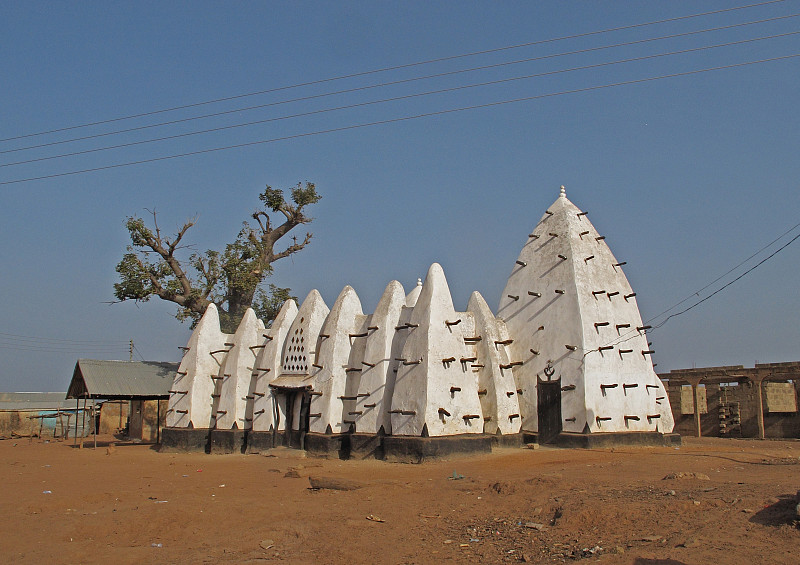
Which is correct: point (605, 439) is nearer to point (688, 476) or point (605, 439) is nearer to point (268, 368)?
point (688, 476)

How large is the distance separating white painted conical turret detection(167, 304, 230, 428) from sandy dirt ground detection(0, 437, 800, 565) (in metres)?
5.84

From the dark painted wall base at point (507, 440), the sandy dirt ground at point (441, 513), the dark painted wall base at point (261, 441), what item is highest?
the dark painted wall base at point (507, 440)

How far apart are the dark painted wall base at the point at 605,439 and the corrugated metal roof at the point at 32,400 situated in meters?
43.5

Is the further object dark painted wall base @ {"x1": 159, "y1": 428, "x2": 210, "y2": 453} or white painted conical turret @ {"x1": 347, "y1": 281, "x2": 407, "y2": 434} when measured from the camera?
dark painted wall base @ {"x1": 159, "y1": 428, "x2": 210, "y2": 453}

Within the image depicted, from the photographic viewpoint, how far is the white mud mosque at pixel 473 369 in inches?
611

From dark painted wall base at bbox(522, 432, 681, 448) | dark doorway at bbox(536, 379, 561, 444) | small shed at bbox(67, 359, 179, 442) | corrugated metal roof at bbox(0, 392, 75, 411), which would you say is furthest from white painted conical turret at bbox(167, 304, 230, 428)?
corrugated metal roof at bbox(0, 392, 75, 411)

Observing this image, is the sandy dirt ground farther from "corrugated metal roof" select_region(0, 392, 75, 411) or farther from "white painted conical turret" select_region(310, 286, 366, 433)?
"corrugated metal roof" select_region(0, 392, 75, 411)

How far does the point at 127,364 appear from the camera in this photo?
25469 mm

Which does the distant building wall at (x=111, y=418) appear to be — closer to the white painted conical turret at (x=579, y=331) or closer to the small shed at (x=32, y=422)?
the small shed at (x=32, y=422)

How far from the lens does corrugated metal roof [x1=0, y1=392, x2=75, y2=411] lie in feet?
165

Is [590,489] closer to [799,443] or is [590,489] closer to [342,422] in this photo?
[342,422]

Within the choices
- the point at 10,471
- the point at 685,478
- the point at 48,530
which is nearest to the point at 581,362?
the point at 685,478

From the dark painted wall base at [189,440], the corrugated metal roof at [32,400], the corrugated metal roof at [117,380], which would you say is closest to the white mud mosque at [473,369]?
the dark painted wall base at [189,440]

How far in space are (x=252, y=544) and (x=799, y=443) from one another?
1778cm
